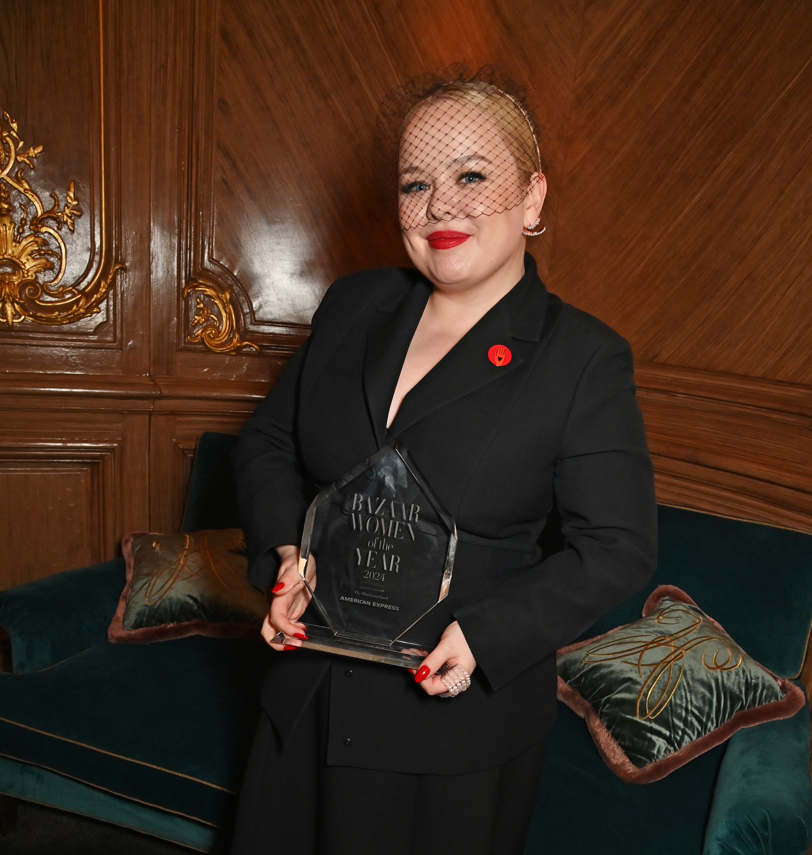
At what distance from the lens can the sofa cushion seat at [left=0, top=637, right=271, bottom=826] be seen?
79.3 inches

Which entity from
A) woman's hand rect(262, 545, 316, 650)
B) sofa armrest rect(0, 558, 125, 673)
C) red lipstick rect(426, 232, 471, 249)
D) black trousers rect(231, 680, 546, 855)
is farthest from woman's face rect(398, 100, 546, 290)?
sofa armrest rect(0, 558, 125, 673)

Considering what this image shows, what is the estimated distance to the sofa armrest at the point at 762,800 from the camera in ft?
5.35

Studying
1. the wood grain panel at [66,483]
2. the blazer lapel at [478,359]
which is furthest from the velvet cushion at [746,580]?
the wood grain panel at [66,483]

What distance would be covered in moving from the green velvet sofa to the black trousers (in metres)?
0.54

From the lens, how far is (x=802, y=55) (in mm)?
2506

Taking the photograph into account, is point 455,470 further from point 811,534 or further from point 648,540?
point 811,534

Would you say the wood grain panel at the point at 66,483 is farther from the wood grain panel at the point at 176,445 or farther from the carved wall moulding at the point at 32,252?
the carved wall moulding at the point at 32,252

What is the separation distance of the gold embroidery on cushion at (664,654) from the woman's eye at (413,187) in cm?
138

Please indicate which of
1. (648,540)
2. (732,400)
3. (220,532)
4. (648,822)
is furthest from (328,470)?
(732,400)

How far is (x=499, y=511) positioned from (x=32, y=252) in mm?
2381

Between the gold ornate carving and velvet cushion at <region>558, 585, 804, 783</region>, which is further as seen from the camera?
the gold ornate carving

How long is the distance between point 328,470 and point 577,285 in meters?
1.99

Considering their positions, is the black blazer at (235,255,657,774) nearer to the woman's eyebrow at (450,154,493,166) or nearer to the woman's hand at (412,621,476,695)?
the woman's hand at (412,621,476,695)

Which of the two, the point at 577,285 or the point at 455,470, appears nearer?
the point at 455,470
